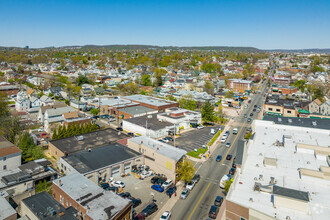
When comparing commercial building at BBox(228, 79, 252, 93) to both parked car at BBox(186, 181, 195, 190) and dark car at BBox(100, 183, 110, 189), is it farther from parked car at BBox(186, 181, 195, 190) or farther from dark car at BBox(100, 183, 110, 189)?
dark car at BBox(100, 183, 110, 189)

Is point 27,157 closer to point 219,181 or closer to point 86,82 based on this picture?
point 219,181

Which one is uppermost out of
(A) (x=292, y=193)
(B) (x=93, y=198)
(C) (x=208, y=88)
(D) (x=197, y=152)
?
(C) (x=208, y=88)

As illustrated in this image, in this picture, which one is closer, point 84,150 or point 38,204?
point 38,204

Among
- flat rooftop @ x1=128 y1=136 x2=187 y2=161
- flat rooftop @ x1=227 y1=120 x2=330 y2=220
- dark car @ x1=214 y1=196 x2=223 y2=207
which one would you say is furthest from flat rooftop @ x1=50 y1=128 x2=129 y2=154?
flat rooftop @ x1=227 y1=120 x2=330 y2=220

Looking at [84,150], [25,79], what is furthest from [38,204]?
[25,79]

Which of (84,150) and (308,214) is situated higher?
(308,214)

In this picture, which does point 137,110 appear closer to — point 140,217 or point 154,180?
point 154,180

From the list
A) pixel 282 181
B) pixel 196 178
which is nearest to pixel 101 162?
pixel 196 178
